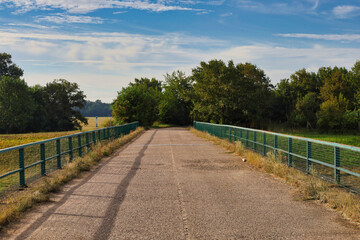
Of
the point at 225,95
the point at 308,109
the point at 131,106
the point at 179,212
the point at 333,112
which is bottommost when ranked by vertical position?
the point at 179,212

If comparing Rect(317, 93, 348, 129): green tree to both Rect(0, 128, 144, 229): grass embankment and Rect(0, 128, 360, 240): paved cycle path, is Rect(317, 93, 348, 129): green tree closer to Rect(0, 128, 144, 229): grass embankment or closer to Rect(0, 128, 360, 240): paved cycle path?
Rect(0, 128, 360, 240): paved cycle path

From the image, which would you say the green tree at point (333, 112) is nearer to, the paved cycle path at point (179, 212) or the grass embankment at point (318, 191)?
the grass embankment at point (318, 191)

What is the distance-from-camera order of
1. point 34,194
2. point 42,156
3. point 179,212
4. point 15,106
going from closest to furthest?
point 179,212 < point 34,194 < point 42,156 < point 15,106

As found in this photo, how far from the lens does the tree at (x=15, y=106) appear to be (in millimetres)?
63688

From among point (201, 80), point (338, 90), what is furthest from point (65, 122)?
A: point (338, 90)

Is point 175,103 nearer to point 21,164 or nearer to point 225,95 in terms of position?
point 225,95

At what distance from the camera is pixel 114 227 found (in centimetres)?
536

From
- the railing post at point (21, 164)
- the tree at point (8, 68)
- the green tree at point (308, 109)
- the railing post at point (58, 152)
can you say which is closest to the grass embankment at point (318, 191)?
the railing post at point (21, 164)

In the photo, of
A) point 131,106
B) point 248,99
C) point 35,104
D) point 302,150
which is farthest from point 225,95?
point 302,150

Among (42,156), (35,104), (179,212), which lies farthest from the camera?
(35,104)

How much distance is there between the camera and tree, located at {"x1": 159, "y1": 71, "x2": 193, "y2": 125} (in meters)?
74.1

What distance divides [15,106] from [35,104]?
4.25m

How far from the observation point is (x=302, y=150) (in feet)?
37.2

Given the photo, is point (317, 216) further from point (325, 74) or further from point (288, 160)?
point (325, 74)
